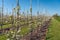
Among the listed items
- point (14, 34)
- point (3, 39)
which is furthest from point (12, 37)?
point (3, 39)

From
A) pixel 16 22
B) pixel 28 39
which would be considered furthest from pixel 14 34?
pixel 28 39

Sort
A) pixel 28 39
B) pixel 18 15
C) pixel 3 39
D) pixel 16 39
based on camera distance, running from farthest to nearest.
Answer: pixel 3 39 < pixel 28 39 < pixel 18 15 < pixel 16 39

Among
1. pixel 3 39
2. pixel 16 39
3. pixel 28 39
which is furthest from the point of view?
pixel 3 39

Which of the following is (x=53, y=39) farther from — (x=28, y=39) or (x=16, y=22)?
(x=16, y=22)

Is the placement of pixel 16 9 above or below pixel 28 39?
above

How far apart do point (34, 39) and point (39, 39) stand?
698 mm

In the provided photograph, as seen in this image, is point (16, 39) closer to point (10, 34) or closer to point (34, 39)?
point (10, 34)

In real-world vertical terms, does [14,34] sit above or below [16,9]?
below

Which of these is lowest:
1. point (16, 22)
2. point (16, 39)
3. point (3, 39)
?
point (3, 39)

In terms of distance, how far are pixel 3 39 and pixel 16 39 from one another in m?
12.9

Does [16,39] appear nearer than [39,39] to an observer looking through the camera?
Yes

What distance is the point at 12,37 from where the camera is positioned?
1119cm

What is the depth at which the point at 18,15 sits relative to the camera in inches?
488

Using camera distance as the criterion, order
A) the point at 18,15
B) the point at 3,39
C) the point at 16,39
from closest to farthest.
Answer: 1. the point at 16,39
2. the point at 18,15
3. the point at 3,39
